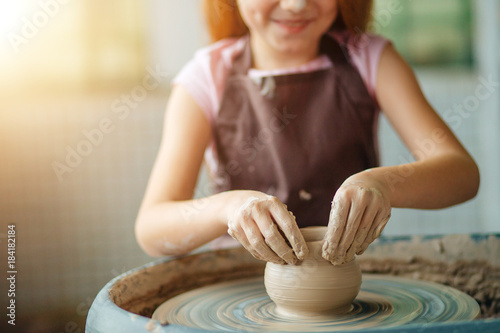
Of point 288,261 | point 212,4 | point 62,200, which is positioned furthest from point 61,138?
point 288,261

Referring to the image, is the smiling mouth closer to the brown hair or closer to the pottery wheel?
the brown hair

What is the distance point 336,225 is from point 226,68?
670mm

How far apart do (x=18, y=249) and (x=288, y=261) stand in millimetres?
2148

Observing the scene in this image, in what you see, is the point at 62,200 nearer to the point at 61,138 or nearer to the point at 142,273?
the point at 61,138

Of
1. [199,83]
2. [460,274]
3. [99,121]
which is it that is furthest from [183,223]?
[99,121]

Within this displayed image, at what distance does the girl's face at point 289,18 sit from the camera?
0.98 meters

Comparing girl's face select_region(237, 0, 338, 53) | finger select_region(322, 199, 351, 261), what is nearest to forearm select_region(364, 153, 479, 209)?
finger select_region(322, 199, 351, 261)

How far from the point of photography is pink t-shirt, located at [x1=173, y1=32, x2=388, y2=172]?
3.84 ft

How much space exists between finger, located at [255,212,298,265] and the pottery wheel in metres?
0.11

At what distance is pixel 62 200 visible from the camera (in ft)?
8.30

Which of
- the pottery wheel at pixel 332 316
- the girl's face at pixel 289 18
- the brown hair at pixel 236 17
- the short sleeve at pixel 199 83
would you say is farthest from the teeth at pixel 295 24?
the pottery wheel at pixel 332 316

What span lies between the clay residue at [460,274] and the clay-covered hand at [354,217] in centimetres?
31

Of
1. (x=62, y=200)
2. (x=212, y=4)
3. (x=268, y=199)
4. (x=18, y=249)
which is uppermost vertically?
(x=212, y=4)

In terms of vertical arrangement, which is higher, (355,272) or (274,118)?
(274,118)
